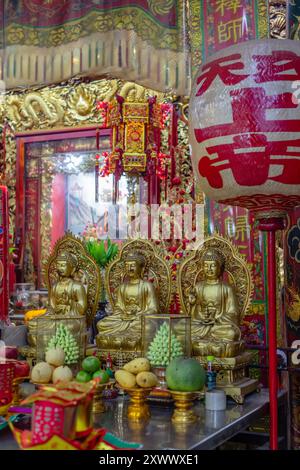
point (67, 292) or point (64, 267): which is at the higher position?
point (64, 267)

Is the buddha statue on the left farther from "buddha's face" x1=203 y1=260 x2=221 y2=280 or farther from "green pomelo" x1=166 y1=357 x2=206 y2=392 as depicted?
"green pomelo" x1=166 y1=357 x2=206 y2=392

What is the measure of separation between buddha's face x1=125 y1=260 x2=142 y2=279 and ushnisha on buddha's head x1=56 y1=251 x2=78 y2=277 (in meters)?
0.33

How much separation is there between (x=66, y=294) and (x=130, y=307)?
1.21ft

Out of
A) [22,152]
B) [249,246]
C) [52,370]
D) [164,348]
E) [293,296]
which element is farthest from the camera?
[22,152]

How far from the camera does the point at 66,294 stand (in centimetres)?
311

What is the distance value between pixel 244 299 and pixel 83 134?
3826 millimetres

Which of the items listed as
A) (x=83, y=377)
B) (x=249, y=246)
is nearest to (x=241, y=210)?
(x=249, y=246)

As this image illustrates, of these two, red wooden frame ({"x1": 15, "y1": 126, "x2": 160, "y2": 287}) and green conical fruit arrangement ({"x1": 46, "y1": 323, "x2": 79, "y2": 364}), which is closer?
green conical fruit arrangement ({"x1": 46, "y1": 323, "x2": 79, "y2": 364})

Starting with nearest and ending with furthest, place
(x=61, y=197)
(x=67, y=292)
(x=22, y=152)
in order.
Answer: (x=67, y=292)
(x=61, y=197)
(x=22, y=152)

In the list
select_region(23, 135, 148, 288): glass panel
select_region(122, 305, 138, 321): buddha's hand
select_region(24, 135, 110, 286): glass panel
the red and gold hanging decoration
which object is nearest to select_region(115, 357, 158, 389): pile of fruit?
select_region(122, 305, 138, 321): buddha's hand

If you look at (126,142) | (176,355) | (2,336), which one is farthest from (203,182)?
(126,142)

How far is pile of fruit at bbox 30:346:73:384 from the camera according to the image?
229 cm

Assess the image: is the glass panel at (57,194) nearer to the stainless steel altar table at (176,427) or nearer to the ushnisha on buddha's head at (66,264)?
the ushnisha on buddha's head at (66,264)

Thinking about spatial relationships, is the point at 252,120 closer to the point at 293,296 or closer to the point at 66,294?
the point at 293,296
